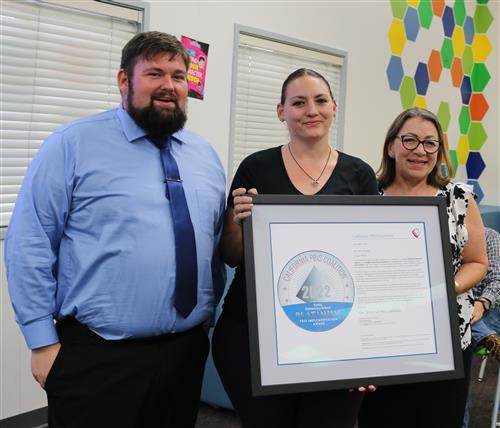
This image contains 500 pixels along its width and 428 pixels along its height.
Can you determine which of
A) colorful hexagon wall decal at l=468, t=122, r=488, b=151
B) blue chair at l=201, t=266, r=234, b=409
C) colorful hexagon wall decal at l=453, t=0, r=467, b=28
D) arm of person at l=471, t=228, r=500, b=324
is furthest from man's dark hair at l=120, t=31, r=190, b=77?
colorful hexagon wall decal at l=468, t=122, r=488, b=151

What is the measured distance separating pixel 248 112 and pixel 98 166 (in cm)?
233

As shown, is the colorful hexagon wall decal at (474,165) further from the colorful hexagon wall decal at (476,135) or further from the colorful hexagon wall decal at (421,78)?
the colorful hexagon wall decal at (421,78)

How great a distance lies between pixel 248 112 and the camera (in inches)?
147

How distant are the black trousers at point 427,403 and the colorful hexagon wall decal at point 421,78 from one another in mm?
3618

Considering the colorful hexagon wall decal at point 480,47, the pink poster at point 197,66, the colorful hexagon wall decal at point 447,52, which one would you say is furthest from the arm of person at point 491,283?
the colorful hexagon wall decal at point 480,47

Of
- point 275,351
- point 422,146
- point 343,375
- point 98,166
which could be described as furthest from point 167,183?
point 422,146

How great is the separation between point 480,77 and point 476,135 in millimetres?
583

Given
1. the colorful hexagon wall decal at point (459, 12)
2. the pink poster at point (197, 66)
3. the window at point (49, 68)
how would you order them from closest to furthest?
the window at point (49, 68) < the pink poster at point (197, 66) < the colorful hexagon wall decal at point (459, 12)

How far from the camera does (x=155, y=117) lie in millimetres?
1561

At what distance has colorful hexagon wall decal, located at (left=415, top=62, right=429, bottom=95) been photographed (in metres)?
4.82

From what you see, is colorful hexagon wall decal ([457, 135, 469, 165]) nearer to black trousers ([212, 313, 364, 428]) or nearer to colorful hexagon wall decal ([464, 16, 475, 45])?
colorful hexagon wall decal ([464, 16, 475, 45])

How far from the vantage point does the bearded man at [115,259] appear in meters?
1.47

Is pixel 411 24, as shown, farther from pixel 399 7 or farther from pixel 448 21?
pixel 448 21

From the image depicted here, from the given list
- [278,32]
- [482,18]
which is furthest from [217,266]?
[482,18]
